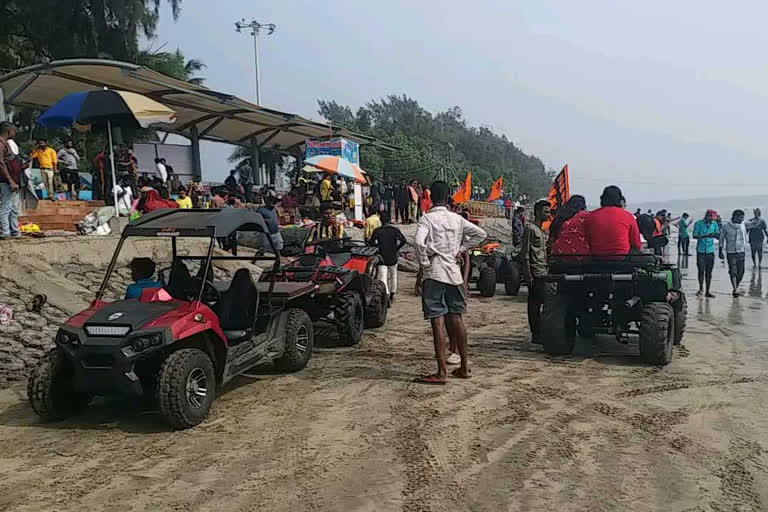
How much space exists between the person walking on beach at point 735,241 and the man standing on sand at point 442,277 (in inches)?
355

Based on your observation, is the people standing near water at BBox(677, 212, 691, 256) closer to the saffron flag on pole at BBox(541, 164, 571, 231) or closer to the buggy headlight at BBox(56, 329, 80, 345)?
the saffron flag on pole at BBox(541, 164, 571, 231)

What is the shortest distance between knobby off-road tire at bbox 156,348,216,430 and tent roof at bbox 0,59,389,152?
10659mm

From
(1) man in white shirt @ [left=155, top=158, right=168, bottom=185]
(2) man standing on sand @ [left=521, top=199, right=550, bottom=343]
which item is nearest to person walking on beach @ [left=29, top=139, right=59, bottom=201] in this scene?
(1) man in white shirt @ [left=155, top=158, right=168, bottom=185]

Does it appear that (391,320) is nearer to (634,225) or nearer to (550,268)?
(550,268)

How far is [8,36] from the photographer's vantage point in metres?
24.6

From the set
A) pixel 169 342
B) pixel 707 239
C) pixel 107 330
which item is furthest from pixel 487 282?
pixel 107 330

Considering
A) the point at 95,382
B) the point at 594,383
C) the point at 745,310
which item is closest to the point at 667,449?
the point at 594,383

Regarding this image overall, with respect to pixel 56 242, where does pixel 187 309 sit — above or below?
Answer: below

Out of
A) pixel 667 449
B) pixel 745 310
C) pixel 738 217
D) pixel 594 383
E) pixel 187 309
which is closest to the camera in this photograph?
pixel 667 449

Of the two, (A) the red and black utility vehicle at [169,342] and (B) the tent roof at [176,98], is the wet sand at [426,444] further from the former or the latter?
(B) the tent roof at [176,98]

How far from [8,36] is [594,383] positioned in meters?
26.0

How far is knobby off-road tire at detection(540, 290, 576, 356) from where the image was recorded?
7.37 metres

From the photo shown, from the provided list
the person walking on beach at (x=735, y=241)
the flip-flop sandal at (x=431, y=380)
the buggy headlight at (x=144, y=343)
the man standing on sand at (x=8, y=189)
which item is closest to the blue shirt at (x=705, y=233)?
the person walking on beach at (x=735, y=241)

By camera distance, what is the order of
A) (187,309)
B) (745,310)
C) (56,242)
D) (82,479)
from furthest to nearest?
(745,310) → (56,242) → (187,309) → (82,479)
